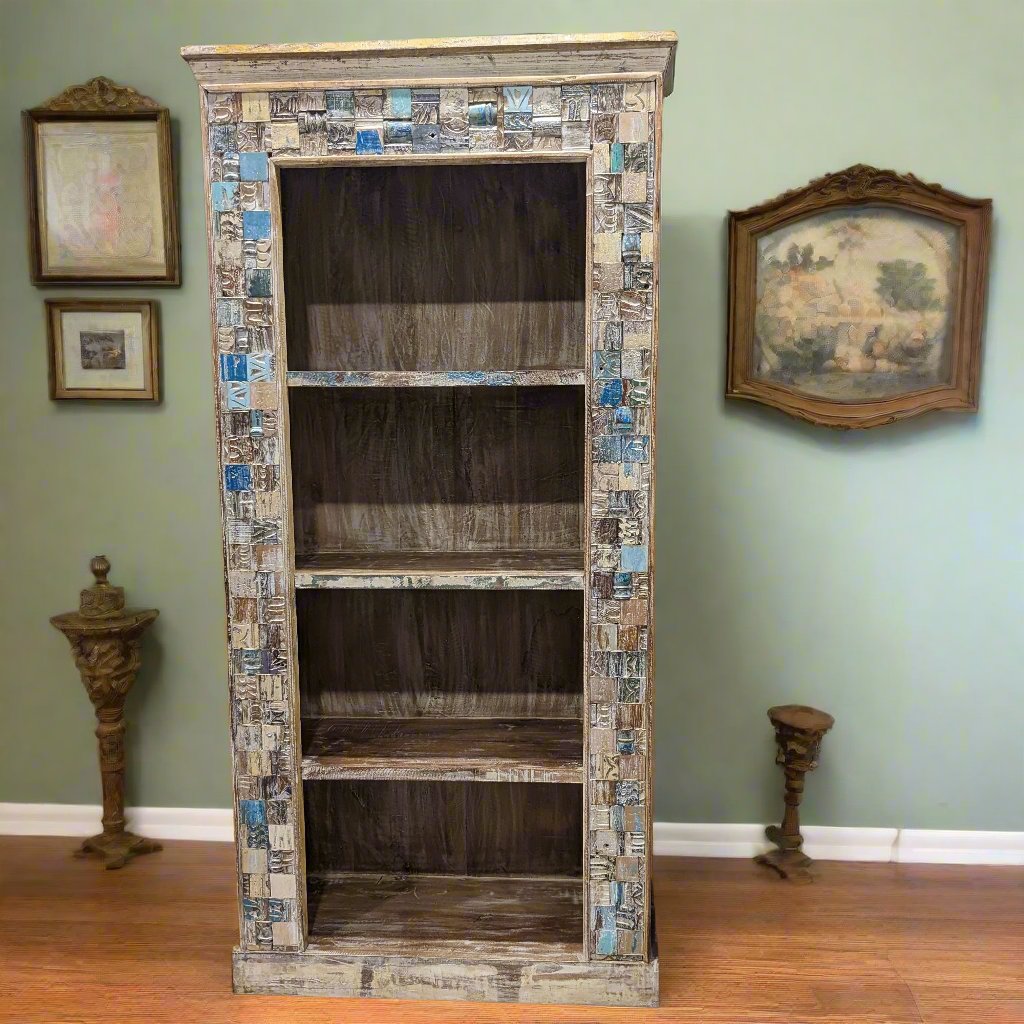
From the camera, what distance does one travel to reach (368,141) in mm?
1908

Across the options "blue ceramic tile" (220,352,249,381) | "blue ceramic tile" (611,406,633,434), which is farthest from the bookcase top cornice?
"blue ceramic tile" (611,406,633,434)

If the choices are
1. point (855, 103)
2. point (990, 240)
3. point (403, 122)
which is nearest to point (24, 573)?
point (403, 122)

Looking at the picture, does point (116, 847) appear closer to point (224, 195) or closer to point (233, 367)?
point (233, 367)

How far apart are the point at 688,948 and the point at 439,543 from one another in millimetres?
1191

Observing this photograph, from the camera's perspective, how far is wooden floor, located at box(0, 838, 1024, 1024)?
2098 mm

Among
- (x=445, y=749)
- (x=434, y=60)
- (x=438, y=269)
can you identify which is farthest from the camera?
(x=438, y=269)

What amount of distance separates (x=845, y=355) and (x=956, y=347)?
30 centimetres

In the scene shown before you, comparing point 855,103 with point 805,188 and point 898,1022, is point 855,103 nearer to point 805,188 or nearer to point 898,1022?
point 805,188

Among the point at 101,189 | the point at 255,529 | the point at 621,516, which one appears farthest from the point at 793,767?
the point at 101,189

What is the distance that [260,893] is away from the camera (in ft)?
6.97

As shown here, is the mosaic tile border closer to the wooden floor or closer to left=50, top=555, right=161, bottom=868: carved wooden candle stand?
the wooden floor

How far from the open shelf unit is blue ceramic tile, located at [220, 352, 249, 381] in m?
0.23

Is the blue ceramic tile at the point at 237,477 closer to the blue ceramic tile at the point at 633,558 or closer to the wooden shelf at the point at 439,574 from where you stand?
the wooden shelf at the point at 439,574

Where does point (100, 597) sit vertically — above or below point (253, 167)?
below
